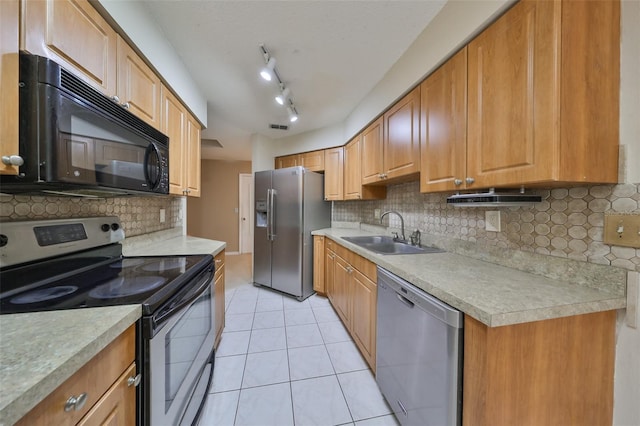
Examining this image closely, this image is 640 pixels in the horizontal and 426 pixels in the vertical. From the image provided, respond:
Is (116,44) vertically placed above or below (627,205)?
above

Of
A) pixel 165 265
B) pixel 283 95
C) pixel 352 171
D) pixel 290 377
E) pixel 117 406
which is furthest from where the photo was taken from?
pixel 352 171

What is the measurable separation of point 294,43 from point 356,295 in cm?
199

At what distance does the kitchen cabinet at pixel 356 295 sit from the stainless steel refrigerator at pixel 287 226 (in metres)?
0.50

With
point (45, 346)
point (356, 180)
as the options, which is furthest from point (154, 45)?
point (356, 180)

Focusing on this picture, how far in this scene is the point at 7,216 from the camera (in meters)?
0.92

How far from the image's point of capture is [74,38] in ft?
3.04

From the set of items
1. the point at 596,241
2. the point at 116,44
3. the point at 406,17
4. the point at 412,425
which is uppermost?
the point at 406,17

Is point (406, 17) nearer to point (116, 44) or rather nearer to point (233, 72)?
point (233, 72)

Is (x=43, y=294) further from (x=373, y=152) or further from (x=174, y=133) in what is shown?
(x=373, y=152)

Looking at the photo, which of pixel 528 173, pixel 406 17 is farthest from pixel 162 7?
pixel 528 173

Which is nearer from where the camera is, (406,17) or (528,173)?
(528,173)

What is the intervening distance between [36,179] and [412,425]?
180 cm

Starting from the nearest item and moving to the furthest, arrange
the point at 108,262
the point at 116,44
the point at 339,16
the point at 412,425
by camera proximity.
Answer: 1. the point at 412,425
2. the point at 116,44
3. the point at 108,262
4. the point at 339,16

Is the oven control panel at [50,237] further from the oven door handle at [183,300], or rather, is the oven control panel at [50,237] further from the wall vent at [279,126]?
the wall vent at [279,126]
